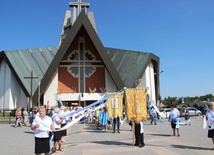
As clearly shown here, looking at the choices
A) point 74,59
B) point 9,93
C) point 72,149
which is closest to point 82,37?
point 74,59

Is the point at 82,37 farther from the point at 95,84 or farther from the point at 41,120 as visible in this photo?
the point at 41,120

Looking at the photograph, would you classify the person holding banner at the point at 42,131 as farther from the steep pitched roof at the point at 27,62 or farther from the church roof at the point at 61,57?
the steep pitched roof at the point at 27,62

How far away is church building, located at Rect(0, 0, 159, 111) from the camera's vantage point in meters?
34.5

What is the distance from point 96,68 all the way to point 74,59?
11.5 feet

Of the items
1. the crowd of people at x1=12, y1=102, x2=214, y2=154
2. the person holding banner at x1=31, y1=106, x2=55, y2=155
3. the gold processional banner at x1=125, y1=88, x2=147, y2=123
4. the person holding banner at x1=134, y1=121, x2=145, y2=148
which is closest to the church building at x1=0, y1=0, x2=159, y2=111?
the crowd of people at x1=12, y1=102, x2=214, y2=154

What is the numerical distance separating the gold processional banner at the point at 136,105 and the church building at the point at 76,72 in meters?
23.6

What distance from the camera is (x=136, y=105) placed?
33.8 feet

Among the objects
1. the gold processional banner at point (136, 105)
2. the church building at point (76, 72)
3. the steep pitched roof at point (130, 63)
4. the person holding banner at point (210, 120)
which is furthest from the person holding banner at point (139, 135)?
the steep pitched roof at point (130, 63)

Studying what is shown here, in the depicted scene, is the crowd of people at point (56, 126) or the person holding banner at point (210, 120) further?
the person holding banner at point (210, 120)

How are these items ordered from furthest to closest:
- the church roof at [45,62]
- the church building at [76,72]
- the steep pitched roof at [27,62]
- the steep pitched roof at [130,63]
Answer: the steep pitched roof at [130,63], the church roof at [45,62], the church building at [76,72], the steep pitched roof at [27,62]

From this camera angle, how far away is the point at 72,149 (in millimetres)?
9352

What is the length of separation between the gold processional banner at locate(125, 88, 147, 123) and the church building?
23.6 m

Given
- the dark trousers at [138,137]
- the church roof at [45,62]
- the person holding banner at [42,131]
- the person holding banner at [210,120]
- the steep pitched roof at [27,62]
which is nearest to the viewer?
the person holding banner at [42,131]

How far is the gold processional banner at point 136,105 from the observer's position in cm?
1015
